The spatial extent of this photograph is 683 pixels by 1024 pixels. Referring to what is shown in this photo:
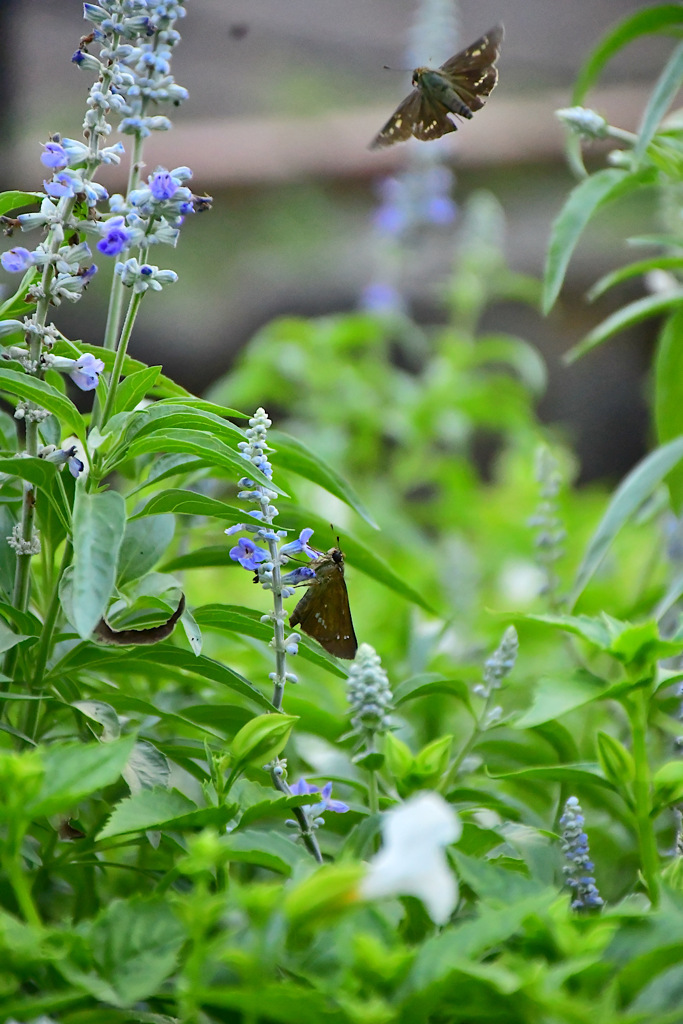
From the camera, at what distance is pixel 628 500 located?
1060mm

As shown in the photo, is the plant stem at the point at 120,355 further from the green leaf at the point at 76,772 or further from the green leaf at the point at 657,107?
the green leaf at the point at 657,107

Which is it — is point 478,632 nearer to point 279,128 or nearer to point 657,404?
point 657,404

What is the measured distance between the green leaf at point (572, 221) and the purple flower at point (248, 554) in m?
0.43

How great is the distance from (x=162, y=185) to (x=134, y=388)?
154 millimetres

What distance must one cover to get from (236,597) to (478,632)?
0.46 metres

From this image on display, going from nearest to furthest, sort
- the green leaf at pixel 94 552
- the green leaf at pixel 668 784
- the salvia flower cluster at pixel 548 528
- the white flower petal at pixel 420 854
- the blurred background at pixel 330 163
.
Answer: the white flower petal at pixel 420 854
the green leaf at pixel 94 552
the green leaf at pixel 668 784
the salvia flower cluster at pixel 548 528
the blurred background at pixel 330 163

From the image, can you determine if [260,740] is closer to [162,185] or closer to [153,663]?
[153,663]

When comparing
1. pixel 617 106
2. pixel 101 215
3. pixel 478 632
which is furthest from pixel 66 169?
pixel 617 106

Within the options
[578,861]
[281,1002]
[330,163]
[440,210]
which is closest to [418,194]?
[440,210]

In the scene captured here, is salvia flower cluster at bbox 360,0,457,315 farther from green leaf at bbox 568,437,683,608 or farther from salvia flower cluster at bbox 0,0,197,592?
salvia flower cluster at bbox 0,0,197,592

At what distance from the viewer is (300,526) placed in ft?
3.00

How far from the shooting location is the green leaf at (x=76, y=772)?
56 centimetres

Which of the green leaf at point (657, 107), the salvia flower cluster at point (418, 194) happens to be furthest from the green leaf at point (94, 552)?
the salvia flower cluster at point (418, 194)

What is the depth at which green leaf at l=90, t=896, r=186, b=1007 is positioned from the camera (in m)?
0.54
